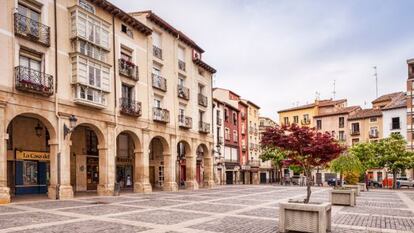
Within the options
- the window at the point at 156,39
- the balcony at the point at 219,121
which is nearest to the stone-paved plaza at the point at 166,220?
the window at the point at 156,39

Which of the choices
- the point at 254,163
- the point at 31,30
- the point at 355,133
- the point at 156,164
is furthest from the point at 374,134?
the point at 31,30

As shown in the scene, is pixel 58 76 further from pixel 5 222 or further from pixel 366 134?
pixel 366 134

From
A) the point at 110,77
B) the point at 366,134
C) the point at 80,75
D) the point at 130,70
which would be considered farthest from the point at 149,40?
the point at 366,134

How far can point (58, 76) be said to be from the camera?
68.7 feet

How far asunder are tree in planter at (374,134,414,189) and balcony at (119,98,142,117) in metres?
28.7

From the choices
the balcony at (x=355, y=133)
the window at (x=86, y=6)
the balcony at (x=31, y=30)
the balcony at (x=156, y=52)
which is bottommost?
the balcony at (x=355, y=133)

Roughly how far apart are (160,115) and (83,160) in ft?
22.7

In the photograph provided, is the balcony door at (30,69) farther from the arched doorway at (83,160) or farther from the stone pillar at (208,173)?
the stone pillar at (208,173)

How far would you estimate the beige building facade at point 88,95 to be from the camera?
19.1 metres

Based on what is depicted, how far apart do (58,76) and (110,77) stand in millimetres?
4237

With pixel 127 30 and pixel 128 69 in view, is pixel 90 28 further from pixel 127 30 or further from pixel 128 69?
pixel 127 30

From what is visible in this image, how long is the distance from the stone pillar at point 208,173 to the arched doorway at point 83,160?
12.1m

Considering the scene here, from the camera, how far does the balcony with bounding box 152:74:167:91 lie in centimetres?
2993

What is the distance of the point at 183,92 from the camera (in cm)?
3422
